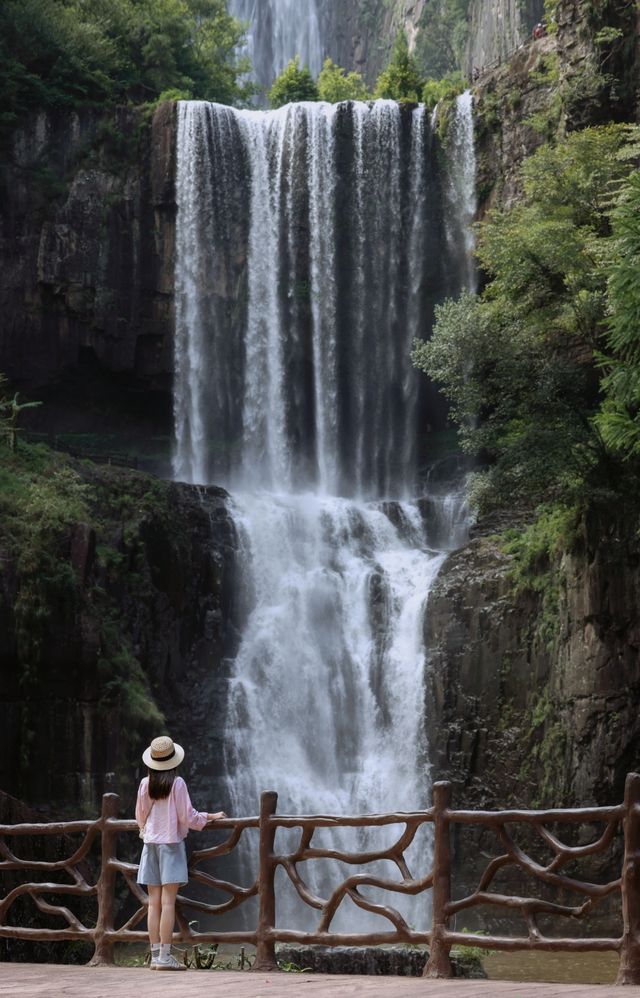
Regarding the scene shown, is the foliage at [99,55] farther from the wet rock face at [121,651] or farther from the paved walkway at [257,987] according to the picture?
the paved walkway at [257,987]

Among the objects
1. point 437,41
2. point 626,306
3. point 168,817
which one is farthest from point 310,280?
point 168,817

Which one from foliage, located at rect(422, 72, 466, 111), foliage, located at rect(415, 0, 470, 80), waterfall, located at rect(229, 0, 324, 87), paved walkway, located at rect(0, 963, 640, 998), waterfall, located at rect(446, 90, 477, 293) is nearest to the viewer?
paved walkway, located at rect(0, 963, 640, 998)

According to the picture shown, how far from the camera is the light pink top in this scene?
8.91 m

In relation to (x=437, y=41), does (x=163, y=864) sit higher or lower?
lower

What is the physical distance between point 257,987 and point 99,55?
109 ft

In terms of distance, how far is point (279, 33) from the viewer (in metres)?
58.9

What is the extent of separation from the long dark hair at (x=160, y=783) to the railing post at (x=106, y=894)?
882 millimetres

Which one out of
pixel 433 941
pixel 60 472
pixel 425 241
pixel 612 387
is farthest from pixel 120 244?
pixel 433 941

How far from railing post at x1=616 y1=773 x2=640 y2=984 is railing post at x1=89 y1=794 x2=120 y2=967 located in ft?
13.2

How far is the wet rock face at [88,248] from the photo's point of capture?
3309 cm

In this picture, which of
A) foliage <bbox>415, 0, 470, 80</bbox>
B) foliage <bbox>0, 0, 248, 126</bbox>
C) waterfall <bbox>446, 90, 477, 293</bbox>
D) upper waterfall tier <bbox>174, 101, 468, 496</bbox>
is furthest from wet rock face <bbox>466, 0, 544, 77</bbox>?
foliage <bbox>0, 0, 248, 126</bbox>

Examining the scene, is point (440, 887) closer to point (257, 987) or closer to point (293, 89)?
point (257, 987)

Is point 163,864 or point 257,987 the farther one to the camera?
point 163,864

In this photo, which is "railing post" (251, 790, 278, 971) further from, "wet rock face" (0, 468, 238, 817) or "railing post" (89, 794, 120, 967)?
"wet rock face" (0, 468, 238, 817)
